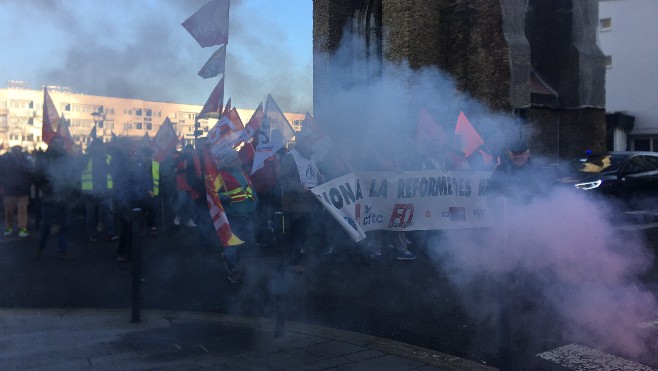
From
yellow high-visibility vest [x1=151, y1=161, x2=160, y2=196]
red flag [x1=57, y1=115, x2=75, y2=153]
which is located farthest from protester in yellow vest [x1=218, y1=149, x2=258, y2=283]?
yellow high-visibility vest [x1=151, y1=161, x2=160, y2=196]

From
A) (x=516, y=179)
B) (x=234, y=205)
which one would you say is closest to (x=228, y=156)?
(x=234, y=205)

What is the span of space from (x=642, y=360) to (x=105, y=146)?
4580 mm

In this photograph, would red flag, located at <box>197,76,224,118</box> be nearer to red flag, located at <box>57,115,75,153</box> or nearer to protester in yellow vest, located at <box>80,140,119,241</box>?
protester in yellow vest, located at <box>80,140,119,241</box>

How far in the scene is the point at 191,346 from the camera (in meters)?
4.29

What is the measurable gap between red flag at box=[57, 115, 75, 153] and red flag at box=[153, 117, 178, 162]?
1839 millimetres

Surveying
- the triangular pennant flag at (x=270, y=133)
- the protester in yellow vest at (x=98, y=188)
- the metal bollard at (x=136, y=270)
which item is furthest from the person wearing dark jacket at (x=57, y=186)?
the triangular pennant flag at (x=270, y=133)

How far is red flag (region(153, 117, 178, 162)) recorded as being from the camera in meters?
7.41

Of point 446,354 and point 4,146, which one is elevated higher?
point 4,146

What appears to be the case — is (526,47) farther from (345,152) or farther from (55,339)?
(55,339)

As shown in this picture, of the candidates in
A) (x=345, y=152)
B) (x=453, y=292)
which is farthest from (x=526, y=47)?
(x=453, y=292)

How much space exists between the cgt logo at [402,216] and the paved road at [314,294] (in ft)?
1.95

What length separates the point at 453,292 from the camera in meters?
5.91

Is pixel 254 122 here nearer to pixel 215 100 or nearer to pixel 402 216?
pixel 215 100

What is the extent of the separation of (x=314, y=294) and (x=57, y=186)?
3.65 metres
